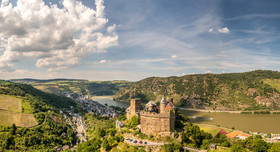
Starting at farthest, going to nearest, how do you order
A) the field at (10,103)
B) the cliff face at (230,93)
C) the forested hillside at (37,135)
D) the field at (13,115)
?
the cliff face at (230,93), the field at (10,103), the field at (13,115), the forested hillside at (37,135)

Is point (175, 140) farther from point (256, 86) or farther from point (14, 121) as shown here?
point (256, 86)

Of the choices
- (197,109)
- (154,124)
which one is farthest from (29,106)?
(197,109)

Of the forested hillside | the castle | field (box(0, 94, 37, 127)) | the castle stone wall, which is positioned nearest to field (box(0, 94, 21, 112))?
field (box(0, 94, 37, 127))

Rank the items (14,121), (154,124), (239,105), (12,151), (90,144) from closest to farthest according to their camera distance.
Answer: (154,124) < (90,144) < (12,151) < (14,121) < (239,105)

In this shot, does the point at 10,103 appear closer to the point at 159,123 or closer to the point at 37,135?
the point at 37,135

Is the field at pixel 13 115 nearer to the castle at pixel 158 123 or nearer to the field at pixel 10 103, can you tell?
the field at pixel 10 103

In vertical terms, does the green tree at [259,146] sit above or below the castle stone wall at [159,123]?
below

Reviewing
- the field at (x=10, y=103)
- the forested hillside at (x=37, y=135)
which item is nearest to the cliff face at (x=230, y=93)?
the forested hillside at (x=37, y=135)

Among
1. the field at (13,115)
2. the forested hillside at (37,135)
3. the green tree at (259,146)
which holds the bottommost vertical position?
the forested hillside at (37,135)
